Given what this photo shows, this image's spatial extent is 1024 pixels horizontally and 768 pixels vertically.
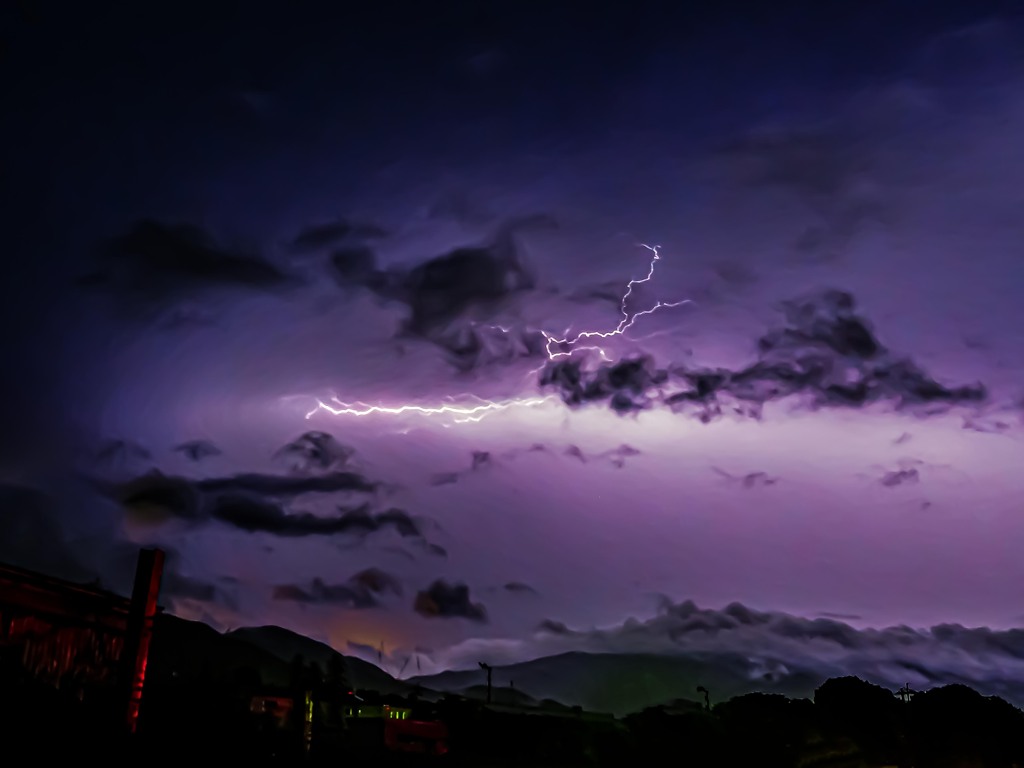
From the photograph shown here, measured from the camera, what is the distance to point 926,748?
5169cm

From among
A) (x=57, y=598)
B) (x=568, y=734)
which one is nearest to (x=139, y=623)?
(x=57, y=598)

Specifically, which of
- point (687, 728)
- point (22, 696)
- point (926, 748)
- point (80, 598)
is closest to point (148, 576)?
point (80, 598)

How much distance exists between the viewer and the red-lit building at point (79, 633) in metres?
13.4

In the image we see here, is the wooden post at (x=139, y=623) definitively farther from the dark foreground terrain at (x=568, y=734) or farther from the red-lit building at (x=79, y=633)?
the dark foreground terrain at (x=568, y=734)

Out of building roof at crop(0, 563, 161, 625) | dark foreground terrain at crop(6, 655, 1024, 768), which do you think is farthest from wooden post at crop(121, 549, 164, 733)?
building roof at crop(0, 563, 161, 625)

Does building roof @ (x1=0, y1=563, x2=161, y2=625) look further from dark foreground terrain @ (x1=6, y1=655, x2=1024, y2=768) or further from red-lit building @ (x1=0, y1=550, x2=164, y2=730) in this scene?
dark foreground terrain @ (x1=6, y1=655, x2=1024, y2=768)

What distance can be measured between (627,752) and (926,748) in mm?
23674

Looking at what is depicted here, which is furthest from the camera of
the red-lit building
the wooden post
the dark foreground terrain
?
the wooden post

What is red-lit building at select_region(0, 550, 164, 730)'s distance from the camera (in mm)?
13406

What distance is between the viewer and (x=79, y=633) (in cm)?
1464

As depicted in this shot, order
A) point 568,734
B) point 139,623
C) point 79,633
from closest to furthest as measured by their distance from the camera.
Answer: point 139,623
point 79,633
point 568,734

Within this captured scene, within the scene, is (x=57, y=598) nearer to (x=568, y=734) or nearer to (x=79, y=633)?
(x=79, y=633)

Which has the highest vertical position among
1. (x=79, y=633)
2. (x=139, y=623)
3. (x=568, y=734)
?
(x=139, y=623)

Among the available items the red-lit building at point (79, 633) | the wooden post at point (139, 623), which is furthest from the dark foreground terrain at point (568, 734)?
the wooden post at point (139, 623)
